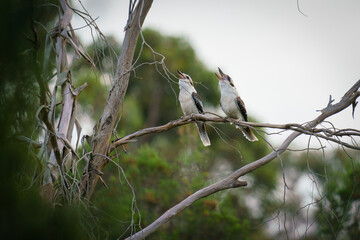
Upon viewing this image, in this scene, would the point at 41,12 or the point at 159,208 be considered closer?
the point at 41,12

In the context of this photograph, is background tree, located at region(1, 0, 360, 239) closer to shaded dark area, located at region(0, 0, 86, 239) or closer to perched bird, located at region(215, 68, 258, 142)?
shaded dark area, located at region(0, 0, 86, 239)

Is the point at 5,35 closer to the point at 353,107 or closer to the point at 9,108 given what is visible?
the point at 9,108

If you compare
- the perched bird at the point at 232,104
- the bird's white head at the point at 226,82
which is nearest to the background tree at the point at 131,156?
the perched bird at the point at 232,104

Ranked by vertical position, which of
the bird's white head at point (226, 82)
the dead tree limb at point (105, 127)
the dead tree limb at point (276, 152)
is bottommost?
the dead tree limb at point (276, 152)

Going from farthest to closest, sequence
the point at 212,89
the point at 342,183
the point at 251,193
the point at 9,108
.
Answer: the point at 212,89 < the point at 251,193 < the point at 342,183 < the point at 9,108

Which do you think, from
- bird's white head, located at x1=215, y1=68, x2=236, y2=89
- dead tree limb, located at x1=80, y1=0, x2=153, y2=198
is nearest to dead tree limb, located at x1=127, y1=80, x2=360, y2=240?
dead tree limb, located at x1=80, y1=0, x2=153, y2=198

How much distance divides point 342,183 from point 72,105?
665 centimetres

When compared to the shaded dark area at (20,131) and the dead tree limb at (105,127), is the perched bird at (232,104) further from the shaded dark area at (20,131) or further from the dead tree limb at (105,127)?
the shaded dark area at (20,131)

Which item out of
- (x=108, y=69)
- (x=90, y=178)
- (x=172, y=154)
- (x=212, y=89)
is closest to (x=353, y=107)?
(x=108, y=69)

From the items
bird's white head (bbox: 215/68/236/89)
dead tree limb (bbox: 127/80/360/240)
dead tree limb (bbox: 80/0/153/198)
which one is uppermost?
bird's white head (bbox: 215/68/236/89)

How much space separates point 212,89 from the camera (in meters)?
17.7

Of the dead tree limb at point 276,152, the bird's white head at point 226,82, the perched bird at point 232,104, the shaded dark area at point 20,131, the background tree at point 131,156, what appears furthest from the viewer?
the bird's white head at point 226,82

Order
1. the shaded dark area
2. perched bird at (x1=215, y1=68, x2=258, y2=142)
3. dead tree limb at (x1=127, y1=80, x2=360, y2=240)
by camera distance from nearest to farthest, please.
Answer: the shaded dark area
dead tree limb at (x1=127, y1=80, x2=360, y2=240)
perched bird at (x1=215, y1=68, x2=258, y2=142)

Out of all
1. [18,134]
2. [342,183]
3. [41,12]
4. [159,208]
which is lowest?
[342,183]
